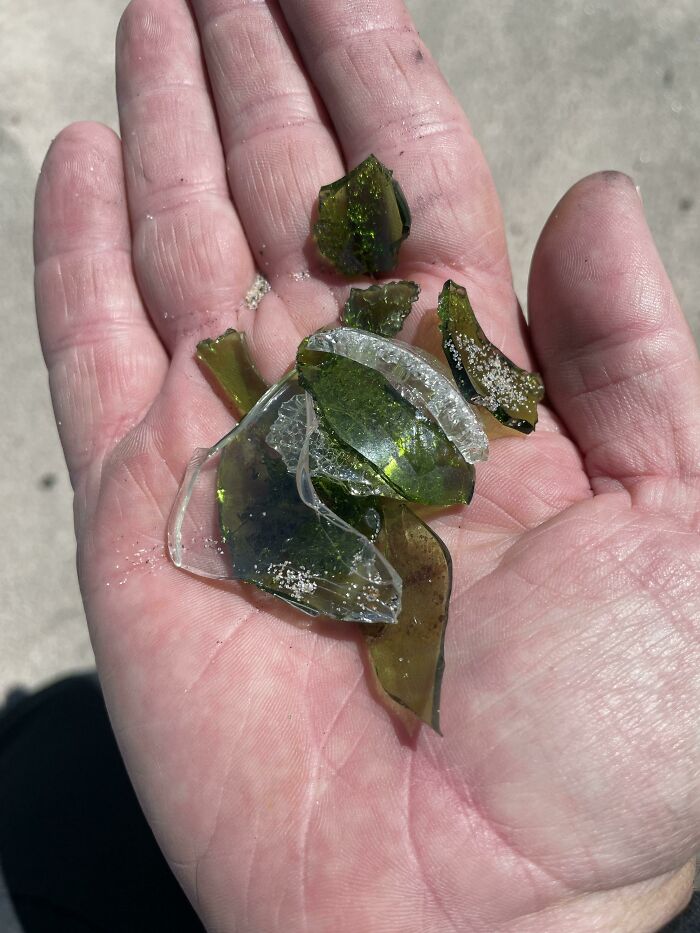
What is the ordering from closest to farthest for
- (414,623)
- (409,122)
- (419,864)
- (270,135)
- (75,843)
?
(419,864), (414,623), (409,122), (270,135), (75,843)

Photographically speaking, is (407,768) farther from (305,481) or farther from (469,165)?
(469,165)

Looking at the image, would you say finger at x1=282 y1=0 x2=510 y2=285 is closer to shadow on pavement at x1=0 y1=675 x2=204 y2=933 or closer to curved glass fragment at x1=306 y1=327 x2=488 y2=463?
curved glass fragment at x1=306 y1=327 x2=488 y2=463

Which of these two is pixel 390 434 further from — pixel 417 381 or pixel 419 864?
pixel 419 864

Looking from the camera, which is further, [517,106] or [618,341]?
[517,106]

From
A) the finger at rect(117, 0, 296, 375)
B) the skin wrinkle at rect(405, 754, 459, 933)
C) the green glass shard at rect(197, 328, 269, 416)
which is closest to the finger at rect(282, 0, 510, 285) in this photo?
the finger at rect(117, 0, 296, 375)

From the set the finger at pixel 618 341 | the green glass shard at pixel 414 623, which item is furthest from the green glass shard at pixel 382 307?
the green glass shard at pixel 414 623

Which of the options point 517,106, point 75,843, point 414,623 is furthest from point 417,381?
point 517,106
